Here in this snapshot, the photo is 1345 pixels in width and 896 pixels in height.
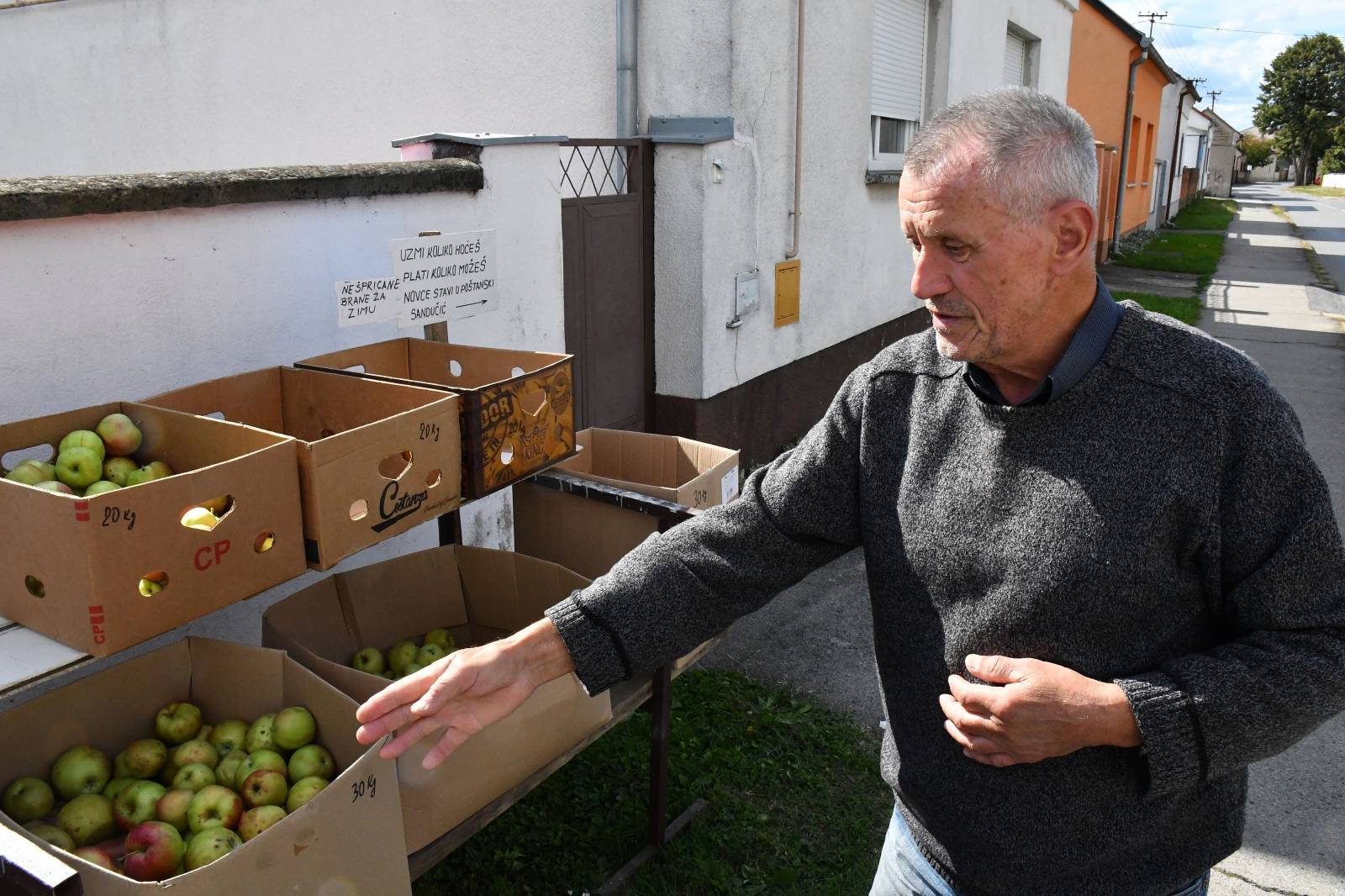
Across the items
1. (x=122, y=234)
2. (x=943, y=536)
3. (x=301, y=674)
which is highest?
(x=122, y=234)

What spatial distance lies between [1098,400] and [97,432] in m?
2.03

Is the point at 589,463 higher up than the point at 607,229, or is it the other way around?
the point at 607,229

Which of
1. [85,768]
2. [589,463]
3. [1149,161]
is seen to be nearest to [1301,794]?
[589,463]

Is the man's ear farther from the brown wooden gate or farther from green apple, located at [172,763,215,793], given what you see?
the brown wooden gate

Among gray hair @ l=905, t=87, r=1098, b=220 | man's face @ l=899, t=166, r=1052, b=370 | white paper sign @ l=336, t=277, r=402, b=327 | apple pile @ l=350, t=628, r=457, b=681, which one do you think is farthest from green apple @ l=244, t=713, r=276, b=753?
gray hair @ l=905, t=87, r=1098, b=220

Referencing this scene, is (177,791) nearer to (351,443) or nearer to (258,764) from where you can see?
(258,764)

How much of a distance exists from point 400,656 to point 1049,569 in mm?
1803

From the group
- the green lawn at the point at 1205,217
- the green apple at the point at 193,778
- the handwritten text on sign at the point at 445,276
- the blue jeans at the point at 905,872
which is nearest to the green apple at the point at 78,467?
the green apple at the point at 193,778

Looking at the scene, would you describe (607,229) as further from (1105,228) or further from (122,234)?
(1105,228)

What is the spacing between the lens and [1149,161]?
90.6 feet

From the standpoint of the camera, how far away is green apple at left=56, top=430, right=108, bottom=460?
2201 millimetres

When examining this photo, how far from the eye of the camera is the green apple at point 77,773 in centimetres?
212

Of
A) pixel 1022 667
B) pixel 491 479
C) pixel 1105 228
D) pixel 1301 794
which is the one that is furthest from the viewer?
pixel 1105 228

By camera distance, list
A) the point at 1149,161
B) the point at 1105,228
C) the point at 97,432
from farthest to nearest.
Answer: the point at 1149,161
the point at 1105,228
the point at 97,432
